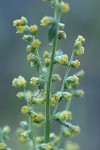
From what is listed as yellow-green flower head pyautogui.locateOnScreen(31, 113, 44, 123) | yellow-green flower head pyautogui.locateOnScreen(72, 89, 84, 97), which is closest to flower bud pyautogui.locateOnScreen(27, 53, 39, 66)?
yellow-green flower head pyautogui.locateOnScreen(31, 113, 44, 123)

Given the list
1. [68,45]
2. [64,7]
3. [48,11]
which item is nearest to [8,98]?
[68,45]

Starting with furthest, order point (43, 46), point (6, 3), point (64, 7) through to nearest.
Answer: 1. point (6, 3)
2. point (43, 46)
3. point (64, 7)

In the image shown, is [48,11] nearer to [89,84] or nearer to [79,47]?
[89,84]

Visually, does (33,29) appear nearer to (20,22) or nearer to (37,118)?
(20,22)

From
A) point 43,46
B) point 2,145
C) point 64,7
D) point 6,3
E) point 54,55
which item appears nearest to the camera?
point 64,7

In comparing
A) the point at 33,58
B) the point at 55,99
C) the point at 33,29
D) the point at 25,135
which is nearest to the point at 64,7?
the point at 33,29

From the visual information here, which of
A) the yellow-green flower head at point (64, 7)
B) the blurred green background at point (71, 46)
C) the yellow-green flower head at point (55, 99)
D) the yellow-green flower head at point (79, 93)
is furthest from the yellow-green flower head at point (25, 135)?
the blurred green background at point (71, 46)

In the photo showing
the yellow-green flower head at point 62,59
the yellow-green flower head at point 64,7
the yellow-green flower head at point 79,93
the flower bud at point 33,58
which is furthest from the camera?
the yellow-green flower head at point 79,93

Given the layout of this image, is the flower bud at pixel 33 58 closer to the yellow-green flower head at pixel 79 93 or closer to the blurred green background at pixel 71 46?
the yellow-green flower head at pixel 79 93

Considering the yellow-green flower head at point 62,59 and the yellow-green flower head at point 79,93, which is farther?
the yellow-green flower head at point 79,93

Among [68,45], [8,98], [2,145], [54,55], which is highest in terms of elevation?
[68,45]

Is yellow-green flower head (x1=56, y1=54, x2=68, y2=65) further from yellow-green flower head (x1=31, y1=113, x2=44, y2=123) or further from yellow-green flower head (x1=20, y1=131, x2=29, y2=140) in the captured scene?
yellow-green flower head (x1=20, y1=131, x2=29, y2=140)
